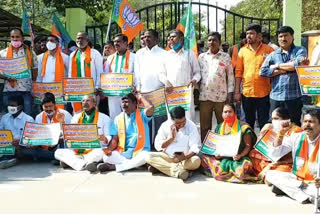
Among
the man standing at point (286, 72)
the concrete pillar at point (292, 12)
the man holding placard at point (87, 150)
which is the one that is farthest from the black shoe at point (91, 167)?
the concrete pillar at point (292, 12)

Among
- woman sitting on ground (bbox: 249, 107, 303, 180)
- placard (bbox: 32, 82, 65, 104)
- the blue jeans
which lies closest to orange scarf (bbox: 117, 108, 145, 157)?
placard (bbox: 32, 82, 65, 104)

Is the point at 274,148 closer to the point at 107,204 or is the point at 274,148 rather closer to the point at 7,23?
the point at 107,204

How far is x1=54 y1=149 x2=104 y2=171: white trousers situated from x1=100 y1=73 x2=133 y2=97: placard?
0.95 meters

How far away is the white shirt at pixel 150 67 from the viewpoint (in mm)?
6098

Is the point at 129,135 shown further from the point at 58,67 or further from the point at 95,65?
the point at 58,67

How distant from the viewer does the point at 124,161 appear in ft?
18.1

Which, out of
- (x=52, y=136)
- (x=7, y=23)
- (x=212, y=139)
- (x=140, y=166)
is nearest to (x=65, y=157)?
(x=52, y=136)

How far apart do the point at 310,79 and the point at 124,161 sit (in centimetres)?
249

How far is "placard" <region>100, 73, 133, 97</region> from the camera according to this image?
6.06 meters

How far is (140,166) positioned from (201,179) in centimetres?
94

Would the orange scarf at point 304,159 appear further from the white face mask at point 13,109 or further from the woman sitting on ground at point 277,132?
the white face mask at point 13,109

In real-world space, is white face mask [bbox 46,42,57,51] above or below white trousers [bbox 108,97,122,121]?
above

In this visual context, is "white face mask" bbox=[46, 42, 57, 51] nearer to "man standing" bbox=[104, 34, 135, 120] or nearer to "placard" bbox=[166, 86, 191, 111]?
"man standing" bbox=[104, 34, 135, 120]

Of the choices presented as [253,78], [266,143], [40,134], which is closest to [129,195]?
[266,143]
